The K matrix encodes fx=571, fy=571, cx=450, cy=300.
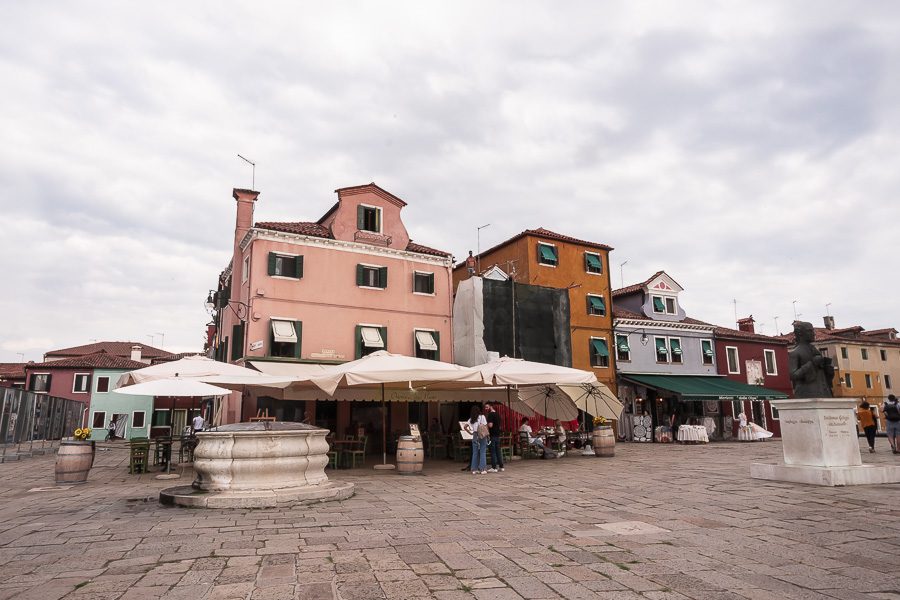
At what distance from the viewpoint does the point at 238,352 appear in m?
19.7

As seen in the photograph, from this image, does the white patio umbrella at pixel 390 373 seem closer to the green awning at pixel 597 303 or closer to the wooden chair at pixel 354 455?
the wooden chair at pixel 354 455

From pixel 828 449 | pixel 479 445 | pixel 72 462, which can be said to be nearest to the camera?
pixel 828 449

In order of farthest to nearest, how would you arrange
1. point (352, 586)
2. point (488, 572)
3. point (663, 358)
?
point (663, 358)
point (488, 572)
point (352, 586)

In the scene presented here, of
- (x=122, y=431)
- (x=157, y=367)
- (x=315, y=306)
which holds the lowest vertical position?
(x=122, y=431)

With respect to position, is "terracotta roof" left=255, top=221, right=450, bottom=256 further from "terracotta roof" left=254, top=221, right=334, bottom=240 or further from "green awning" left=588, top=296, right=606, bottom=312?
"green awning" left=588, top=296, right=606, bottom=312

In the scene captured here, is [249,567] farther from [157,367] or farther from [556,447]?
[556,447]

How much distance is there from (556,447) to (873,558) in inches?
522

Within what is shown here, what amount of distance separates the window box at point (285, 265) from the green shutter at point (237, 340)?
2.15 m

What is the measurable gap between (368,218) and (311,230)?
94.3 inches

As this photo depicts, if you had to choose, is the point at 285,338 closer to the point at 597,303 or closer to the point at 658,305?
the point at 597,303

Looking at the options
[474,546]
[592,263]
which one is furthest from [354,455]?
[592,263]

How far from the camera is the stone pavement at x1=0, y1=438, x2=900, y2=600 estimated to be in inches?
169

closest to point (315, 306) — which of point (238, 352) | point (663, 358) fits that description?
point (238, 352)

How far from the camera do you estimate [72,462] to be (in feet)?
38.1
